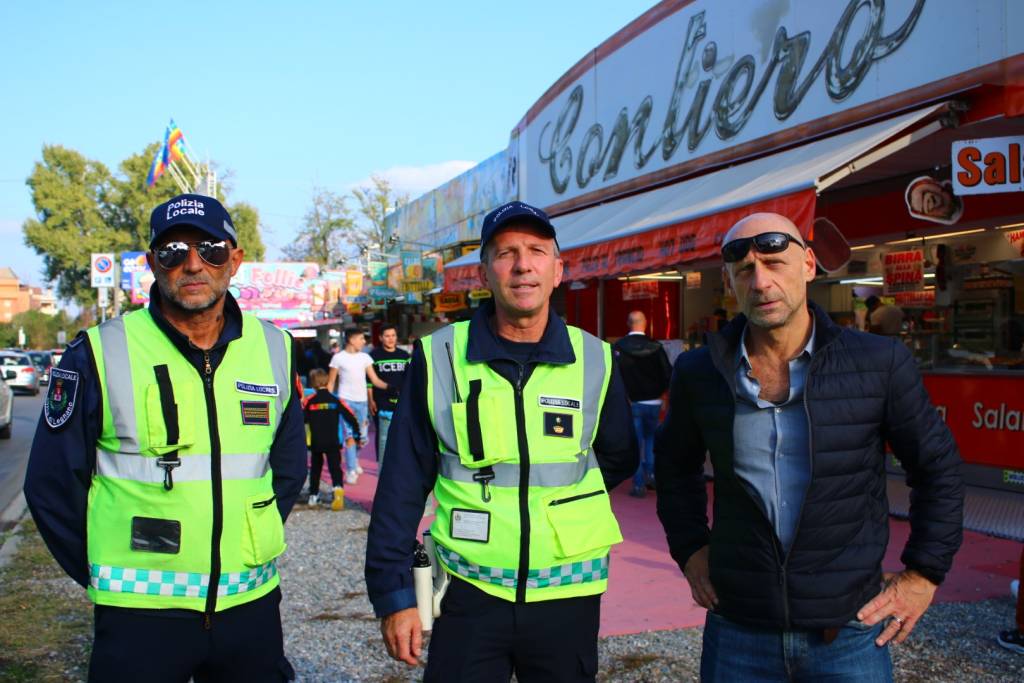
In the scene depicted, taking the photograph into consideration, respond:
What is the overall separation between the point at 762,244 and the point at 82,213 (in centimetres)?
6952

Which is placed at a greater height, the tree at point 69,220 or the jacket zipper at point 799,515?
the tree at point 69,220

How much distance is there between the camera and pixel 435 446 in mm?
2846

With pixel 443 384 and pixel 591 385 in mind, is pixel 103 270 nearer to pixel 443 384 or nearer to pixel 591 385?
pixel 443 384

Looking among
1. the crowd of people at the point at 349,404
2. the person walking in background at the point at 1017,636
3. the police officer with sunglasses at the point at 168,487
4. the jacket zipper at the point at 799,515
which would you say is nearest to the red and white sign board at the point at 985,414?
the person walking in background at the point at 1017,636

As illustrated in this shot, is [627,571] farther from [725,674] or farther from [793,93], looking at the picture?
[793,93]

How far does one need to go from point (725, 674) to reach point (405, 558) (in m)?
0.95

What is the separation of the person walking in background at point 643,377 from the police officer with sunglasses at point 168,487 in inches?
283

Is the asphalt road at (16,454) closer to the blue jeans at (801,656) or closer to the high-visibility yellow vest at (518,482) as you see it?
the high-visibility yellow vest at (518,482)

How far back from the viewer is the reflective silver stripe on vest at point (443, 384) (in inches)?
109

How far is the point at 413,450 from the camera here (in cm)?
283

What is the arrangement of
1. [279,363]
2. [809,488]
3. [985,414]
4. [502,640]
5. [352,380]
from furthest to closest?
[352,380] < [985,414] < [279,363] < [502,640] < [809,488]

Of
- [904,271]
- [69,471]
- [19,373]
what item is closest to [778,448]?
[69,471]

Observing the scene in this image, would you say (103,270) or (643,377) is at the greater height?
(103,270)

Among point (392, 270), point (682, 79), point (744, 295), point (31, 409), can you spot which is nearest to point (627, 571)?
point (744, 295)
